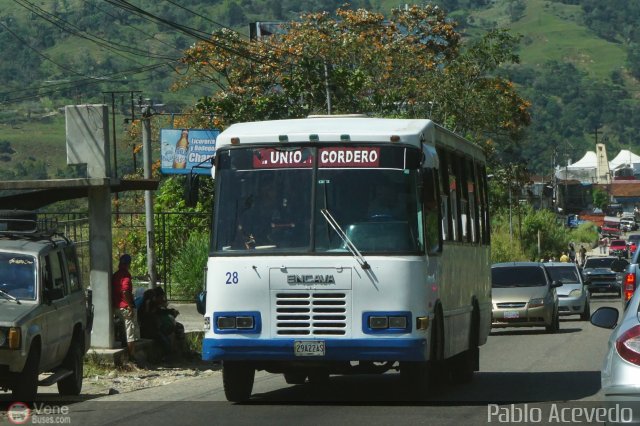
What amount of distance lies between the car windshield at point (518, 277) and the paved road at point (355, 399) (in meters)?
9.08

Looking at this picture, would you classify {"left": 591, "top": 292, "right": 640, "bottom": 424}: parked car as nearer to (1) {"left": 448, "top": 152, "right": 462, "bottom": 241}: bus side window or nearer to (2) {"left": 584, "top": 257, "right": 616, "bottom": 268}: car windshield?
(1) {"left": 448, "top": 152, "right": 462, "bottom": 241}: bus side window

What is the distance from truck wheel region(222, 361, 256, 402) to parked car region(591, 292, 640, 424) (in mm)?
6118

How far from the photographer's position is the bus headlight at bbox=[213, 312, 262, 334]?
14.6 metres

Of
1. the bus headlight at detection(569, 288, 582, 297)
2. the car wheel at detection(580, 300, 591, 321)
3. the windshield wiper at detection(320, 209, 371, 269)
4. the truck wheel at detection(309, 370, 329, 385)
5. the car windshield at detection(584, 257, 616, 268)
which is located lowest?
the car windshield at detection(584, 257, 616, 268)

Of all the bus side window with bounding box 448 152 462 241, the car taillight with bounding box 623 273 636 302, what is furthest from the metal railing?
the bus side window with bounding box 448 152 462 241

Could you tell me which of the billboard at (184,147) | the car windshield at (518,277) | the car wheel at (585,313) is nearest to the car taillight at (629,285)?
the car windshield at (518,277)

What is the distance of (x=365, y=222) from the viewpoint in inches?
579

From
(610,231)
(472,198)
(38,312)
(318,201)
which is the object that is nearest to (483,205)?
(472,198)

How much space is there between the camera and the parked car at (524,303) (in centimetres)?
3039

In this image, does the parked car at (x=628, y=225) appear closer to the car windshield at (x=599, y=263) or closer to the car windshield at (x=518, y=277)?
the car windshield at (x=599, y=263)

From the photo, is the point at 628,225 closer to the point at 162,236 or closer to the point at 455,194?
the point at 162,236

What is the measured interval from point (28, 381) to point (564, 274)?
25110 millimetres

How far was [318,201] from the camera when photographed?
584 inches

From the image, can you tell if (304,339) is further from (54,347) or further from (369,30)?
(369,30)
